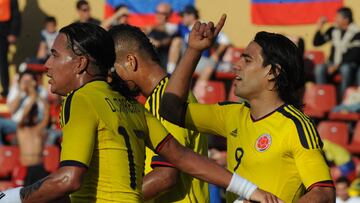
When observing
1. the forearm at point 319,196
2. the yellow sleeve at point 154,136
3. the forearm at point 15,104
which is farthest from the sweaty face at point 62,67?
the forearm at point 15,104

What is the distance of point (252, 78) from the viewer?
5453mm

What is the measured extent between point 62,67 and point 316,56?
11360 millimetres

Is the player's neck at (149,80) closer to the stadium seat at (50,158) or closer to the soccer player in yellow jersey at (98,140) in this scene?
the soccer player in yellow jersey at (98,140)

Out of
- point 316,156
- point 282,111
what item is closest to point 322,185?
point 316,156

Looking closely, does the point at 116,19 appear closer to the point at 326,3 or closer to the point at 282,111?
the point at 326,3

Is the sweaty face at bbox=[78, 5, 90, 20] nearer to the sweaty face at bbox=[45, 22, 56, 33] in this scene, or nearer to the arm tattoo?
the sweaty face at bbox=[45, 22, 56, 33]

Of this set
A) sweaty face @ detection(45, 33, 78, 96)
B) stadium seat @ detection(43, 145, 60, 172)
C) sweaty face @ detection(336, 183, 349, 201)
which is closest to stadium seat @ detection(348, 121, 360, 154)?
sweaty face @ detection(336, 183, 349, 201)

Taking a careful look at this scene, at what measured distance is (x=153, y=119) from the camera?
5.00 meters

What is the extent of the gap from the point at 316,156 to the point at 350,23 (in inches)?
381

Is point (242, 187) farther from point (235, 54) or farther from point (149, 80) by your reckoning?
point (235, 54)

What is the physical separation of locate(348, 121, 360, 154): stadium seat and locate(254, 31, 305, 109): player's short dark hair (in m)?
8.76

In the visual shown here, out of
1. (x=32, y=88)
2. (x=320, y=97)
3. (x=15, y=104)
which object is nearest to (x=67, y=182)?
(x=32, y=88)

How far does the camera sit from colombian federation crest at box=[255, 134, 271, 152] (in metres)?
5.28

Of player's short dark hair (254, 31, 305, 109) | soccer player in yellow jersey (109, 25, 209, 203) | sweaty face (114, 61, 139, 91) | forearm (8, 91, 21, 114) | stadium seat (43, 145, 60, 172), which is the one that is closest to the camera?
player's short dark hair (254, 31, 305, 109)
